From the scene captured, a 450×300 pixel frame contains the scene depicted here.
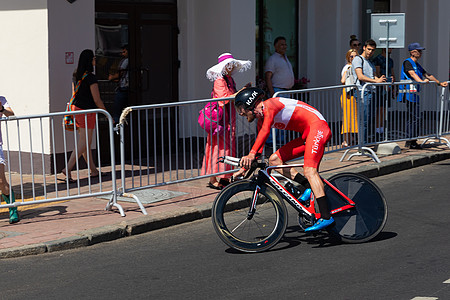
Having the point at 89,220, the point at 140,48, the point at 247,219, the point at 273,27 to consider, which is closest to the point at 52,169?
the point at 89,220

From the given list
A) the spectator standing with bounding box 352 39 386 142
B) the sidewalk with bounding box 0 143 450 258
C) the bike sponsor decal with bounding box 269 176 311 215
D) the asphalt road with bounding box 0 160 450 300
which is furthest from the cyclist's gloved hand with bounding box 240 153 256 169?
the spectator standing with bounding box 352 39 386 142

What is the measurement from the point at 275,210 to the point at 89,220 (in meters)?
2.34

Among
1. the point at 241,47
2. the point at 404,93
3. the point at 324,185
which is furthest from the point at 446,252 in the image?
the point at 241,47

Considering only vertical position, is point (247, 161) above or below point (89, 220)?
above

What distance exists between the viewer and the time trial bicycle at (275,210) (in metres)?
7.55

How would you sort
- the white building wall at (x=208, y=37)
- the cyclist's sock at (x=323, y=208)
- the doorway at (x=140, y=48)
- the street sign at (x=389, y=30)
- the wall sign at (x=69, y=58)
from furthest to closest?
the white building wall at (x=208, y=37), the street sign at (x=389, y=30), the doorway at (x=140, y=48), the wall sign at (x=69, y=58), the cyclist's sock at (x=323, y=208)

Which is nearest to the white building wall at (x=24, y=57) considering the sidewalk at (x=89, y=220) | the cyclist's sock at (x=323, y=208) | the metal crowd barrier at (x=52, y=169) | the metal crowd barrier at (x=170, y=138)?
the metal crowd barrier at (x=52, y=169)

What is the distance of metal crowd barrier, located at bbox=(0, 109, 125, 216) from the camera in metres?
9.27

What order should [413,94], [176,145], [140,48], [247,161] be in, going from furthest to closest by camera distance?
[413,94] < [140,48] < [176,145] < [247,161]

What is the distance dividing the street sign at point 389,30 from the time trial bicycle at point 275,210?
6567 millimetres

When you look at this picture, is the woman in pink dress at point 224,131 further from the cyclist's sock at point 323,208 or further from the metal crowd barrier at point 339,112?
the cyclist's sock at point 323,208

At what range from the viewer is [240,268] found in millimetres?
7074

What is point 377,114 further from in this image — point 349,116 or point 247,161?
point 247,161

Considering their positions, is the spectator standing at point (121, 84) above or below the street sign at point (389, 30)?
below
